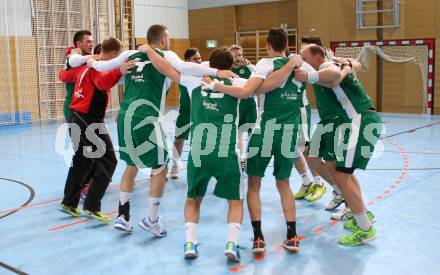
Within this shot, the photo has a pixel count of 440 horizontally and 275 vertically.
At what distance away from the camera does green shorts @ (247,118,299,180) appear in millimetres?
4758

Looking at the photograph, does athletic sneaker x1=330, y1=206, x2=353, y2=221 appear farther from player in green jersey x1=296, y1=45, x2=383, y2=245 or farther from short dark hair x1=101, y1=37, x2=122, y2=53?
short dark hair x1=101, y1=37, x2=122, y2=53

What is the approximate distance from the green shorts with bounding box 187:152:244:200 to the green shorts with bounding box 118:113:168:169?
2.53ft

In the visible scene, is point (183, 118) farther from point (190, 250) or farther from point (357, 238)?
point (357, 238)

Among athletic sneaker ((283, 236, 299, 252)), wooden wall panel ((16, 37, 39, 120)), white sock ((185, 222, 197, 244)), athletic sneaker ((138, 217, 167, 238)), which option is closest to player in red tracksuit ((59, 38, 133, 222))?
athletic sneaker ((138, 217, 167, 238))

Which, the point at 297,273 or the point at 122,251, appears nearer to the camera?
the point at 297,273

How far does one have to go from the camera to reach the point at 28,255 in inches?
192

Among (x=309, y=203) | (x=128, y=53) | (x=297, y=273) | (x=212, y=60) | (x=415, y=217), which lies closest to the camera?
(x=297, y=273)

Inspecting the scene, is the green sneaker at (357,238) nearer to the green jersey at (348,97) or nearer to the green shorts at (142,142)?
the green jersey at (348,97)

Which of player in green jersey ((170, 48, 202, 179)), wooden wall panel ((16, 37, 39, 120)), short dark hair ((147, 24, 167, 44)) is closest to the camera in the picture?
short dark hair ((147, 24, 167, 44))

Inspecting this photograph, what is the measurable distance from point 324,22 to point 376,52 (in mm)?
2523

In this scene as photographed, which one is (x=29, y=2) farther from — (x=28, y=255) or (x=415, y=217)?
(x=415, y=217)

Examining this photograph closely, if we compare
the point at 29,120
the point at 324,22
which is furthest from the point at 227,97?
the point at 324,22

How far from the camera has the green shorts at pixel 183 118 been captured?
800cm

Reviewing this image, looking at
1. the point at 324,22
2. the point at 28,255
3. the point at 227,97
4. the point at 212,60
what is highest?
the point at 324,22
